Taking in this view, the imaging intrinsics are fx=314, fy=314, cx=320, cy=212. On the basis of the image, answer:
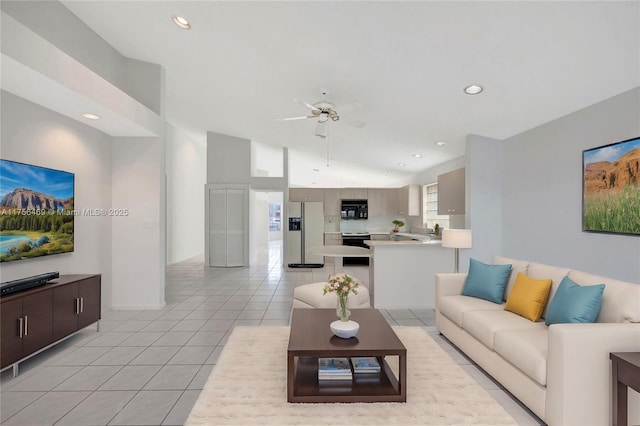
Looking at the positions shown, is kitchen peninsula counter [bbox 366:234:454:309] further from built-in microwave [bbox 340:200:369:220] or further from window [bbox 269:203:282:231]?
window [bbox 269:203:282:231]

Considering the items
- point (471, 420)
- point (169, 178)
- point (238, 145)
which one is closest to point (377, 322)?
point (471, 420)

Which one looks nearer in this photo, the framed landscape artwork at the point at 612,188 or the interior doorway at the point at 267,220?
the framed landscape artwork at the point at 612,188

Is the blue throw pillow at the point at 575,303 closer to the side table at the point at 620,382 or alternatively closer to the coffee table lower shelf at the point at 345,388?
the side table at the point at 620,382

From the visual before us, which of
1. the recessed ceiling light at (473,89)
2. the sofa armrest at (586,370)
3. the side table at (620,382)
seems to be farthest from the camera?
the recessed ceiling light at (473,89)

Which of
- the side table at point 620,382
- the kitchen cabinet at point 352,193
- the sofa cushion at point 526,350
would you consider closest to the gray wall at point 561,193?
the sofa cushion at point 526,350

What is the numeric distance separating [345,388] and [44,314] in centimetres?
270

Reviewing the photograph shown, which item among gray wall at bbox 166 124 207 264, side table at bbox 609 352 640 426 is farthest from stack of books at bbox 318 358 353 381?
gray wall at bbox 166 124 207 264

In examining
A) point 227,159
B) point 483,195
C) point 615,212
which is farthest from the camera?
point 227,159

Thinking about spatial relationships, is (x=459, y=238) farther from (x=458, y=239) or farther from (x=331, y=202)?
(x=331, y=202)

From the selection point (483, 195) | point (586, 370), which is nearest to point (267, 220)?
point (483, 195)

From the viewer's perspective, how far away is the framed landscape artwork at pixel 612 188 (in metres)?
2.68

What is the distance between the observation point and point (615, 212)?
9.38 ft

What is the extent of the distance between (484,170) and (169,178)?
22.7 feet

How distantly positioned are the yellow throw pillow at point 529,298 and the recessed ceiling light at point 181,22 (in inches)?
153
